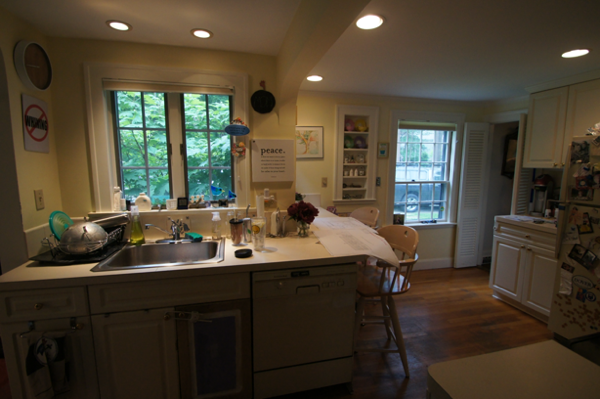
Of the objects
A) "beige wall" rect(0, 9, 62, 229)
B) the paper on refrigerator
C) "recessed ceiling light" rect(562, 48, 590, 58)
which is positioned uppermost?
"recessed ceiling light" rect(562, 48, 590, 58)

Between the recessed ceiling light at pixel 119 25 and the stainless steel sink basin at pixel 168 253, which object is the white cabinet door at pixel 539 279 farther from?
the recessed ceiling light at pixel 119 25

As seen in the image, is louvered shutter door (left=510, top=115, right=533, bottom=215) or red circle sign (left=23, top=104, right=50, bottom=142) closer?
red circle sign (left=23, top=104, right=50, bottom=142)

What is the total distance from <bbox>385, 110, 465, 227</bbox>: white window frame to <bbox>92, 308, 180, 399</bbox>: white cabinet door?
3101mm

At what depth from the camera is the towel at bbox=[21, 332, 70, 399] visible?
1.24 meters

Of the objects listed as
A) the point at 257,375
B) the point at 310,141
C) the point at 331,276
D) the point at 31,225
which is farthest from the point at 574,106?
the point at 31,225

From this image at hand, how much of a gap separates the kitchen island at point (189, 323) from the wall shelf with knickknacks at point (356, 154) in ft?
6.64

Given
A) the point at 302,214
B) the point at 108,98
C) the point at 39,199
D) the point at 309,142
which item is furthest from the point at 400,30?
the point at 39,199

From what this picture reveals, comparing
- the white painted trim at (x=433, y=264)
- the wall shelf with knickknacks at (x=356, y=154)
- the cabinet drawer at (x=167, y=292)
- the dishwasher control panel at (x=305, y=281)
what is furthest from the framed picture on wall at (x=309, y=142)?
the white painted trim at (x=433, y=264)

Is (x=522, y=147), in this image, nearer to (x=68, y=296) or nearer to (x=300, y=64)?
(x=300, y=64)

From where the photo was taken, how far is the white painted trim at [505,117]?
336cm

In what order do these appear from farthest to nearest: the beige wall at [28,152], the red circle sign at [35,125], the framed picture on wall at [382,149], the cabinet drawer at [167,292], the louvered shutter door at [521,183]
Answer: the framed picture on wall at [382,149]
the louvered shutter door at [521,183]
the red circle sign at [35,125]
the beige wall at [28,152]
the cabinet drawer at [167,292]

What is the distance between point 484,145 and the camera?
3781 millimetres

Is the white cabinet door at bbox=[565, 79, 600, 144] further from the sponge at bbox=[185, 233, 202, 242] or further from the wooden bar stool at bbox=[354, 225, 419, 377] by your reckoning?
the sponge at bbox=[185, 233, 202, 242]

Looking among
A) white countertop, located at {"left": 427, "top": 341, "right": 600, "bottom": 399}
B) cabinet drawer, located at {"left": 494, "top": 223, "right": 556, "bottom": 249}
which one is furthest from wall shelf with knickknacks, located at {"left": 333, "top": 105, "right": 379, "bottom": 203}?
white countertop, located at {"left": 427, "top": 341, "right": 600, "bottom": 399}
